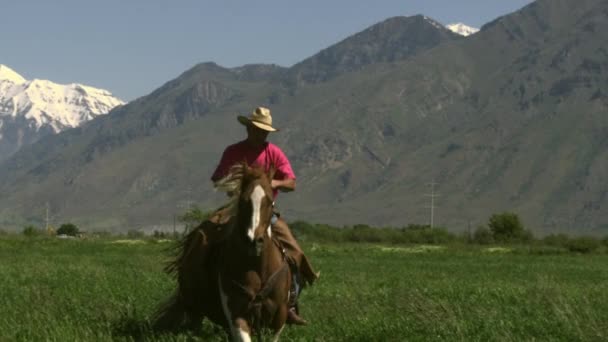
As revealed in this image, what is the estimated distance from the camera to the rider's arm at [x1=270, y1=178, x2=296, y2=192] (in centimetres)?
1284

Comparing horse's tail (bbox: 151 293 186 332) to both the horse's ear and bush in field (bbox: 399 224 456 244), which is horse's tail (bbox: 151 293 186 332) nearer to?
the horse's ear

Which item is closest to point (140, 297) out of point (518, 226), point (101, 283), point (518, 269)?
point (101, 283)

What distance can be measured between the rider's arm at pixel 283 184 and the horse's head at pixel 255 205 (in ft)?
1.07

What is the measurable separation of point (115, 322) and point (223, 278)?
11.6 feet

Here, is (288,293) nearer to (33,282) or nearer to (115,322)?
(115,322)

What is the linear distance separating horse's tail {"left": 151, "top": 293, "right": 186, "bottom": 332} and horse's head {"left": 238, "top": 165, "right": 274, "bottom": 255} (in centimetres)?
267

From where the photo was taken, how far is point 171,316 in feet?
48.1

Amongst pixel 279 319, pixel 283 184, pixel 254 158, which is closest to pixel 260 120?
pixel 254 158

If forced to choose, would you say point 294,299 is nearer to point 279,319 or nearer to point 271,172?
point 279,319

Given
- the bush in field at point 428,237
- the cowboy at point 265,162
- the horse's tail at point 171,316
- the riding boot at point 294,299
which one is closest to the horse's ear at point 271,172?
the cowboy at point 265,162

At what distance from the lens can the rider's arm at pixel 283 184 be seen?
12836mm

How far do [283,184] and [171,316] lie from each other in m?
2.95

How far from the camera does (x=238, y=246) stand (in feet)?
40.6

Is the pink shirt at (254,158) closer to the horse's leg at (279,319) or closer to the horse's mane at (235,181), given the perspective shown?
the horse's mane at (235,181)
